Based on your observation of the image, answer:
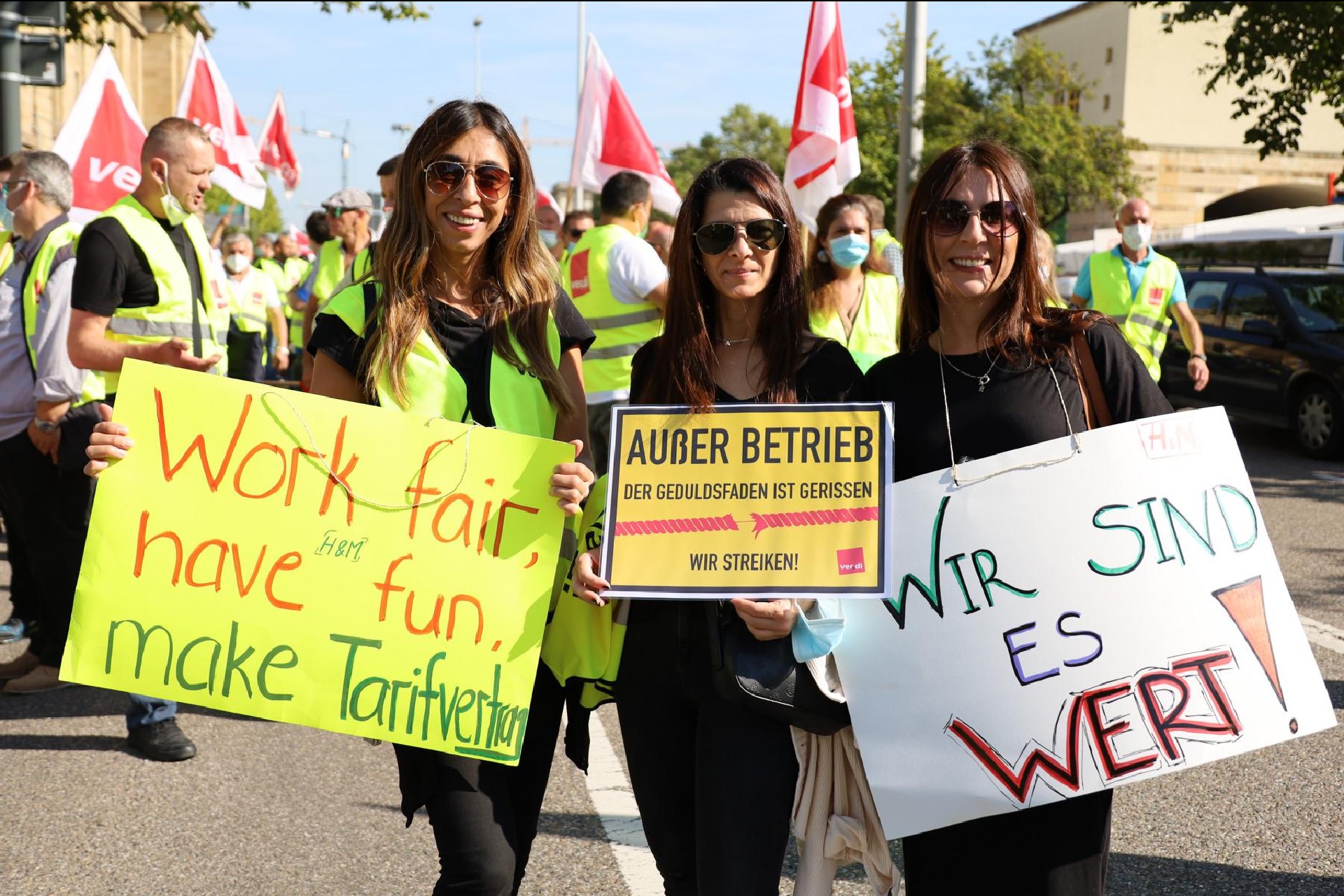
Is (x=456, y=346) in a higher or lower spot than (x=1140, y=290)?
lower

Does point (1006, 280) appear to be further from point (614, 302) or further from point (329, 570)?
point (614, 302)

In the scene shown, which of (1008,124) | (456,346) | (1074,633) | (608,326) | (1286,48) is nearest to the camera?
(1074,633)

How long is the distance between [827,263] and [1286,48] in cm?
1080

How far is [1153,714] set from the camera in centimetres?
228

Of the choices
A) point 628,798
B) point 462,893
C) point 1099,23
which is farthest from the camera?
point 1099,23

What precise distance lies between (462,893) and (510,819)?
17cm

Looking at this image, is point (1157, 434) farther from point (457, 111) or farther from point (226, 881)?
point (226, 881)

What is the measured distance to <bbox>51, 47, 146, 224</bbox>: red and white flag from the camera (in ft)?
26.1

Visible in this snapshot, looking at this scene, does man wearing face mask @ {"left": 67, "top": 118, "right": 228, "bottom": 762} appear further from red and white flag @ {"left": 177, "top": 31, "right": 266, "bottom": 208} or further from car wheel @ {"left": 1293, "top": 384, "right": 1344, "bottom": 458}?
car wheel @ {"left": 1293, "top": 384, "right": 1344, "bottom": 458}

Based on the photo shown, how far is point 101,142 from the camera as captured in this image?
8.12 m

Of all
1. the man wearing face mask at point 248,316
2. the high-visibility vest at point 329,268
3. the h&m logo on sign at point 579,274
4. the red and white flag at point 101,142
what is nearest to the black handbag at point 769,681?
the h&m logo on sign at point 579,274

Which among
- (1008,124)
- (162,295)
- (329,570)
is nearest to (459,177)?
(329,570)

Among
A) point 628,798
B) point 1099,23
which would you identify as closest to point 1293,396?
point 628,798

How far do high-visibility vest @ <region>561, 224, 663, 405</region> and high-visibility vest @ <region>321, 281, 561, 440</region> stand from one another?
13.5 feet
